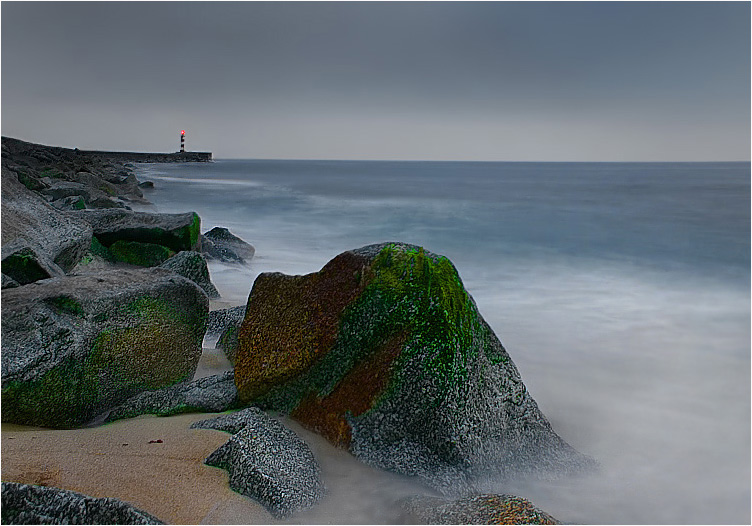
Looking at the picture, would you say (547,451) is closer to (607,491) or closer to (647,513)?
(607,491)

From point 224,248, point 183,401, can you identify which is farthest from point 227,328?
point 224,248

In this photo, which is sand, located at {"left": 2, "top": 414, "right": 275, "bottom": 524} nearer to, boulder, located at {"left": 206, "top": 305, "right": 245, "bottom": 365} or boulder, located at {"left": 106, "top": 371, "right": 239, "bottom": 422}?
boulder, located at {"left": 106, "top": 371, "right": 239, "bottom": 422}

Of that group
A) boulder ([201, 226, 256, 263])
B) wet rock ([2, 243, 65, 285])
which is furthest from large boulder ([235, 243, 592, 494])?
boulder ([201, 226, 256, 263])

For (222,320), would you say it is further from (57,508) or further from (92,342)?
(57,508)

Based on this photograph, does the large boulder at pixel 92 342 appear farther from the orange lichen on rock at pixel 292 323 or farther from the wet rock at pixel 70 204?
the wet rock at pixel 70 204

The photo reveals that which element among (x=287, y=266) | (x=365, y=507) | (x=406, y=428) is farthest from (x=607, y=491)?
(x=287, y=266)

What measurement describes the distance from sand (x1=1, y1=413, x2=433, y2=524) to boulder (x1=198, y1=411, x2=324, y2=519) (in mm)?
38

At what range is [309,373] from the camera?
3047mm

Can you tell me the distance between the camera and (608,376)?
179 inches

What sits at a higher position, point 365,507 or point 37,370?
point 37,370

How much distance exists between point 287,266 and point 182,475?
21.0 feet

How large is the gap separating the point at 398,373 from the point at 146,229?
173 inches

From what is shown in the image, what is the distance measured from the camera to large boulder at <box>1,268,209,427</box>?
111 inches

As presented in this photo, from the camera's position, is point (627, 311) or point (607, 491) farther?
point (627, 311)
